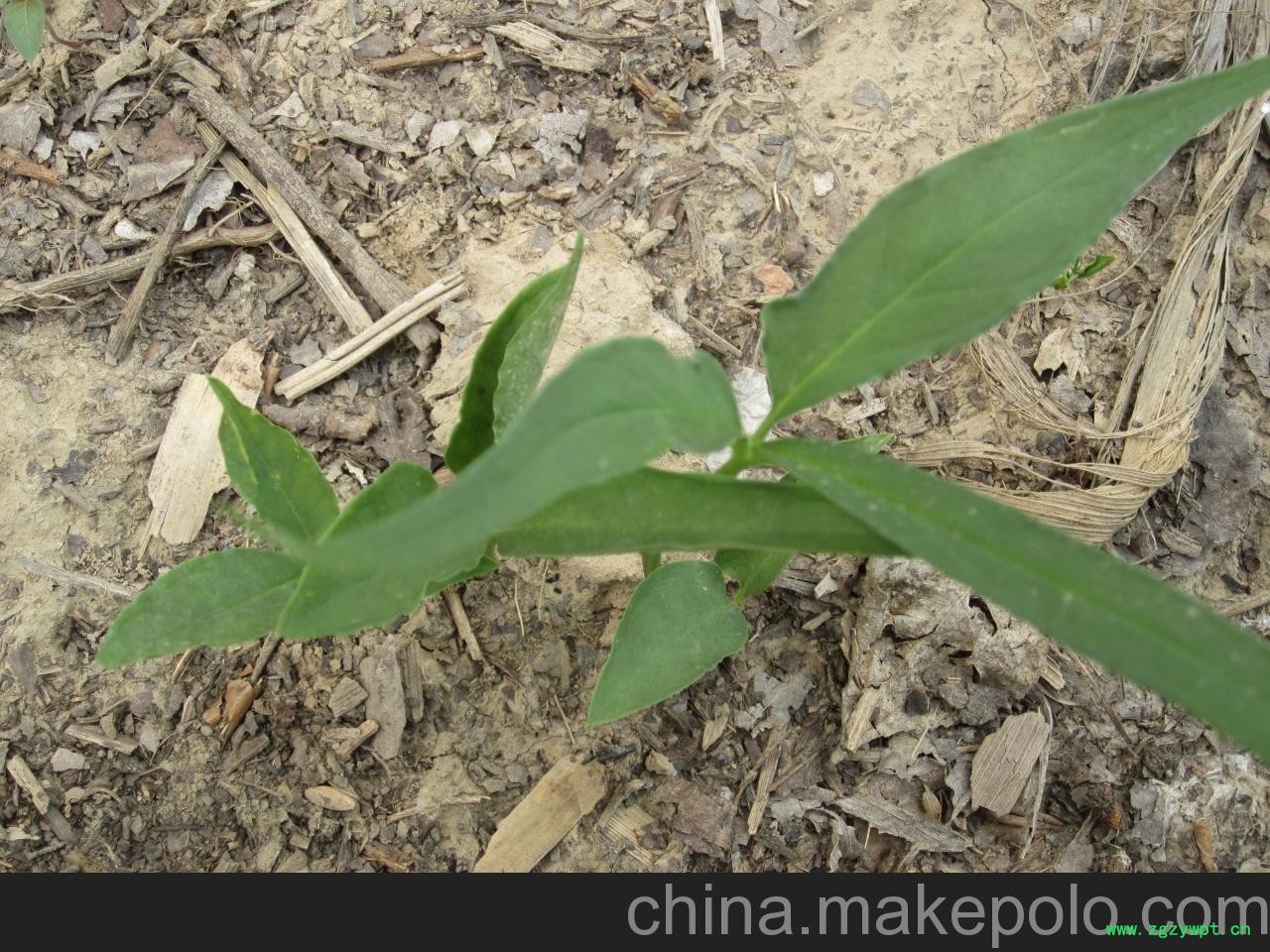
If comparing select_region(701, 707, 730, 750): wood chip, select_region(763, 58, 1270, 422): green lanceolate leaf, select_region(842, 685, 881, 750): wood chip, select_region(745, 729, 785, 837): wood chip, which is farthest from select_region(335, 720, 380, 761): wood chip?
select_region(763, 58, 1270, 422): green lanceolate leaf

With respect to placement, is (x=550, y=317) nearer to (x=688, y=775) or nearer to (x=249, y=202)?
(x=688, y=775)

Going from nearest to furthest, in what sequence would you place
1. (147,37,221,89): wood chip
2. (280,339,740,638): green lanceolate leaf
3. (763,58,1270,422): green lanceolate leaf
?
(280,339,740,638): green lanceolate leaf → (763,58,1270,422): green lanceolate leaf → (147,37,221,89): wood chip

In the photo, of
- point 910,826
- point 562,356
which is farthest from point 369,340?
point 910,826

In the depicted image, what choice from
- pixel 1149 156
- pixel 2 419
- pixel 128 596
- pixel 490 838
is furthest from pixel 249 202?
pixel 1149 156

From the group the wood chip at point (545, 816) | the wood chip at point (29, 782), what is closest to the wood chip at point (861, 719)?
the wood chip at point (545, 816)

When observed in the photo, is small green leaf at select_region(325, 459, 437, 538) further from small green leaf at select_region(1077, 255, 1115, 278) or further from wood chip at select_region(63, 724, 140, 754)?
small green leaf at select_region(1077, 255, 1115, 278)
